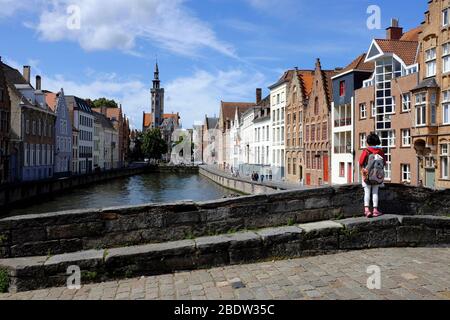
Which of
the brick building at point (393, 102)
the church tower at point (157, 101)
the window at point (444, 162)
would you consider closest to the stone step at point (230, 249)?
the window at point (444, 162)

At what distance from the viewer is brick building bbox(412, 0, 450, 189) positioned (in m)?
28.6

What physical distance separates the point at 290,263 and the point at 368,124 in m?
31.9

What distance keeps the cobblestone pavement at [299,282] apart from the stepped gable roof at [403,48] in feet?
98.7

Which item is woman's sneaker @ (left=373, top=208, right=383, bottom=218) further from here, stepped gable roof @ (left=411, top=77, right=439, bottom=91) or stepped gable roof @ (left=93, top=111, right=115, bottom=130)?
stepped gable roof @ (left=93, top=111, right=115, bottom=130)

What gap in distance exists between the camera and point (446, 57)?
2856 centimetres

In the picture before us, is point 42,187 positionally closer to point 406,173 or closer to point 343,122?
point 343,122

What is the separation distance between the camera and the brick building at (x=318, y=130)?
1775 inches

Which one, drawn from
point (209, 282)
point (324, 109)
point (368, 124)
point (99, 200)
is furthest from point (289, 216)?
point (99, 200)

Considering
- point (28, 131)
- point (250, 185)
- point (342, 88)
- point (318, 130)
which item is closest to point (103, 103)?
point (28, 131)

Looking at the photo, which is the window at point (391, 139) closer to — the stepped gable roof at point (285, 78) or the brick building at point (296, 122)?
the brick building at point (296, 122)

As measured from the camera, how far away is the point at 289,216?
917 cm

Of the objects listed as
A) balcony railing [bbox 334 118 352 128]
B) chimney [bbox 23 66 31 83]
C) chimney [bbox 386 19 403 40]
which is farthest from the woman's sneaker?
chimney [bbox 23 66 31 83]

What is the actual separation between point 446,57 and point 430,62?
5.51 ft

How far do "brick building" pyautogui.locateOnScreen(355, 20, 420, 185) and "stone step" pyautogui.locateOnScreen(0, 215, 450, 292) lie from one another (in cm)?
2490
